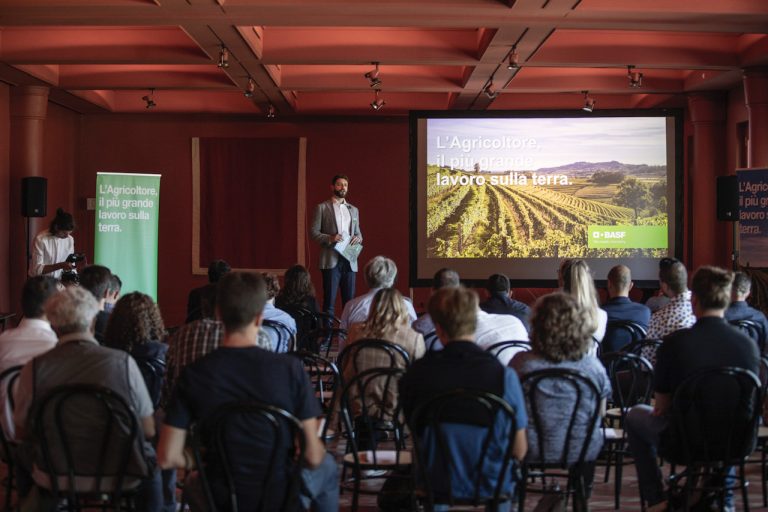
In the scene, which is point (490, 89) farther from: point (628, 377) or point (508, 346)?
point (508, 346)

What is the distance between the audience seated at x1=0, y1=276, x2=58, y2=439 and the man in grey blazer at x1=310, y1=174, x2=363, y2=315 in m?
4.99

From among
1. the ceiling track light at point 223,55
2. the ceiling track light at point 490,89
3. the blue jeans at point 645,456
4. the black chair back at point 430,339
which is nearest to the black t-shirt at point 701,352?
the blue jeans at point 645,456

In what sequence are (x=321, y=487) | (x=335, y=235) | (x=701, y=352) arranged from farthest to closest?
(x=335, y=235), (x=701, y=352), (x=321, y=487)

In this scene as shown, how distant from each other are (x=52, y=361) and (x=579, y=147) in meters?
7.64

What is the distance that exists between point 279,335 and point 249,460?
2131 mm

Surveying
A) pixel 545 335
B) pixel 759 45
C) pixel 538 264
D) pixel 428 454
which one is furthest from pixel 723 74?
pixel 428 454

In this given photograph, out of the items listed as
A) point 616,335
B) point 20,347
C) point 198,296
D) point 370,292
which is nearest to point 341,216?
point 198,296

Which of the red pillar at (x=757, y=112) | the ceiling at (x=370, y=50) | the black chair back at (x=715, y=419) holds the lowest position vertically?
the black chair back at (x=715, y=419)

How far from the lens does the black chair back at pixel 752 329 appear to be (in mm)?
4723

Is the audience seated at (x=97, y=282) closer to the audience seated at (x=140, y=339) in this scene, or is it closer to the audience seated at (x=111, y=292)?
the audience seated at (x=111, y=292)

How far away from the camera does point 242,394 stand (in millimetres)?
2498

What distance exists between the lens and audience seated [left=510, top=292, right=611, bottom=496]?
122 inches

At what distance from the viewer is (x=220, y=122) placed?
39.1ft

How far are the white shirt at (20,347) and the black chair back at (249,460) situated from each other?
1034 millimetres
